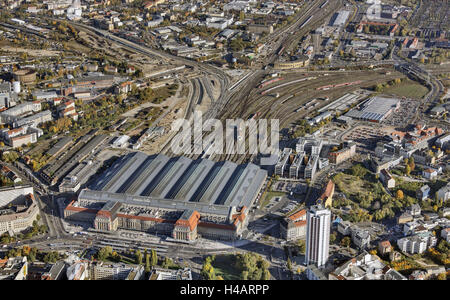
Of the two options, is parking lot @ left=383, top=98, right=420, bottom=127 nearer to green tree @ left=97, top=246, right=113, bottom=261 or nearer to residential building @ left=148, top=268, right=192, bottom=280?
residential building @ left=148, top=268, right=192, bottom=280

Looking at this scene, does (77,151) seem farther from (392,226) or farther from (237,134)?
(392,226)

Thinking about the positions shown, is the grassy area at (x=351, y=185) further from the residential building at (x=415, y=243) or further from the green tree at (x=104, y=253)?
the green tree at (x=104, y=253)

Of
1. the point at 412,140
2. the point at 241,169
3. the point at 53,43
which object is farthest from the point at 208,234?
the point at 53,43

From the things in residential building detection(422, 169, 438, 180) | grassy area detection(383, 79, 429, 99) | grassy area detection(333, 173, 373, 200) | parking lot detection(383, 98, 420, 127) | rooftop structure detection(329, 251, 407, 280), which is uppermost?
grassy area detection(383, 79, 429, 99)

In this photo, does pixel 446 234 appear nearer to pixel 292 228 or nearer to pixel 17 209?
pixel 292 228

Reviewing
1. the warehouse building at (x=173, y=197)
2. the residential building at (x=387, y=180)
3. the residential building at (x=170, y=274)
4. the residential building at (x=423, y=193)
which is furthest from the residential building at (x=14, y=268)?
the residential building at (x=423, y=193)

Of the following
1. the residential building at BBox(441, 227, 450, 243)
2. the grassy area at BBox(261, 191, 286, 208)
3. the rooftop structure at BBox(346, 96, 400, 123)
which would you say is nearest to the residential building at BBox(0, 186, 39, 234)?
the grassy area at BBox(261, 191, 286, 208)
